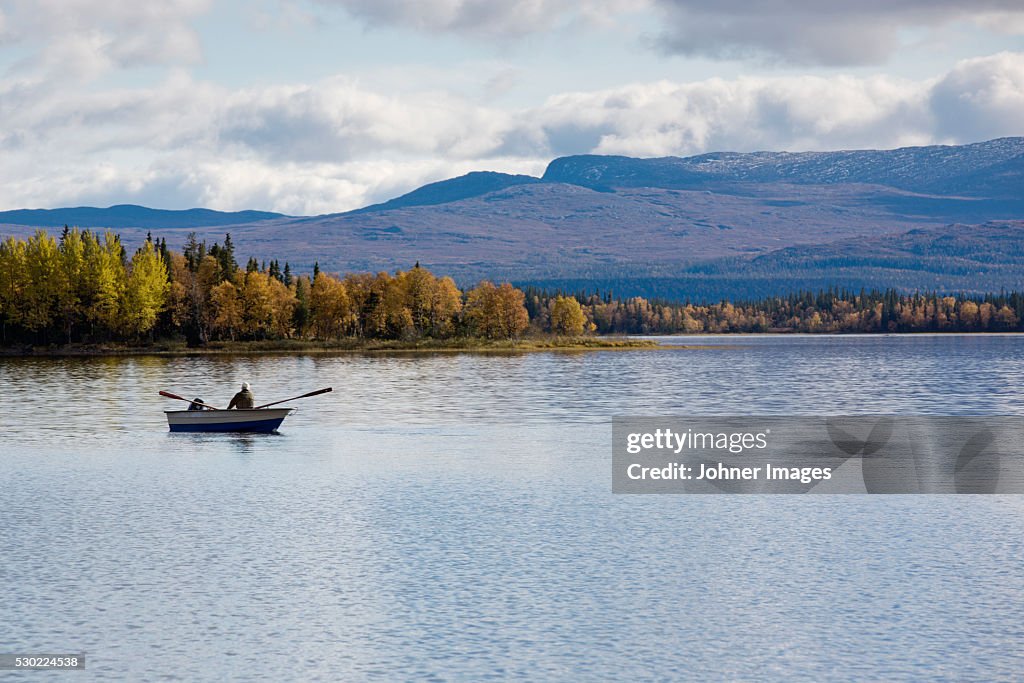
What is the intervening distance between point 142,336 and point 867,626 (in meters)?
169

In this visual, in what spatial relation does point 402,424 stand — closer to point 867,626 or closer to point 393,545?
point 393,545

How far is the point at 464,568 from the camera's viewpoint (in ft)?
92.7

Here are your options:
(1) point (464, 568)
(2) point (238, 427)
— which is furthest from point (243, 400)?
(1) point (464, 568)

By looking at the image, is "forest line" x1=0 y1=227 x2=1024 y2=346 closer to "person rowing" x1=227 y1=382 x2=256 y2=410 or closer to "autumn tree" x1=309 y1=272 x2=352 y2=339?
"autumn tree" x1=309 y1=272 x2=352 y2=339

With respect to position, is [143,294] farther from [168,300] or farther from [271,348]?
[271,348]

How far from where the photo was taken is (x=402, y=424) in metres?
63.4

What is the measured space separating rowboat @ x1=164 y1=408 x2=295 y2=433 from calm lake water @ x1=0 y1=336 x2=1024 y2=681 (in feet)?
3.05

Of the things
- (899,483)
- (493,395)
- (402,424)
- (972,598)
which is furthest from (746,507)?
(493,395)

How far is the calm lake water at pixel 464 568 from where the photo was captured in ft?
71.5

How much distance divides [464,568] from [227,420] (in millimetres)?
32517

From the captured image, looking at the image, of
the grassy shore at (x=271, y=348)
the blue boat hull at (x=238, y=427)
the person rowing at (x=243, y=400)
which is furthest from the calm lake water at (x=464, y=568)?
the grassy shore at (x=271, y=348)

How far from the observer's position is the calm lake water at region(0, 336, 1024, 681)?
2178cm

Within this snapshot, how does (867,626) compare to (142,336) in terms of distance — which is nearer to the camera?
(867,626)

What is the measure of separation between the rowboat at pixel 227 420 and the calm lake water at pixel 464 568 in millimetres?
931
